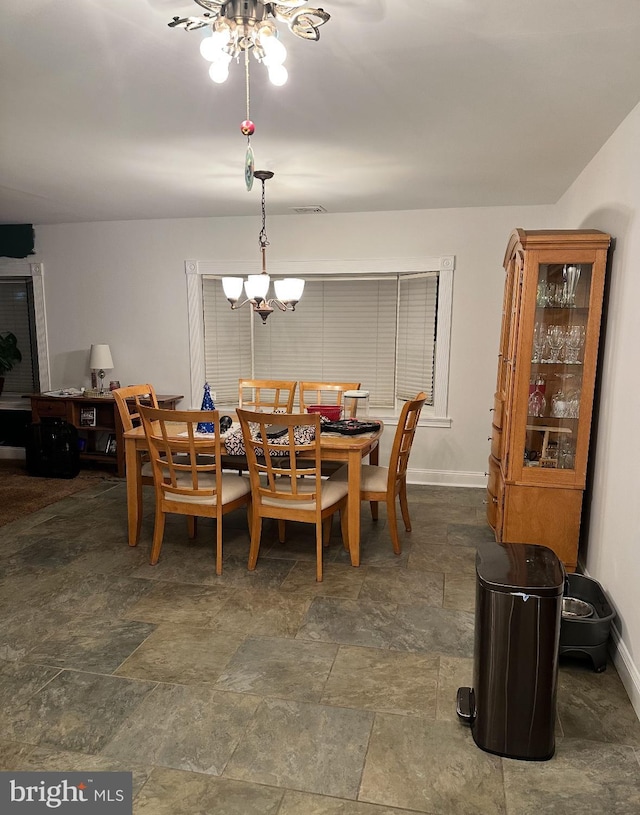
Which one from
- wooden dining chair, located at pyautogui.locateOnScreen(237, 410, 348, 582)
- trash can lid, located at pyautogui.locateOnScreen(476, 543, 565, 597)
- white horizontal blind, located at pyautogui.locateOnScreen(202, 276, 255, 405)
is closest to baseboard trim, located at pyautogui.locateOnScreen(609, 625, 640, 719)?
trash can lid, located at pyautogui.locateOnScreen(476, 543, 565, 597)

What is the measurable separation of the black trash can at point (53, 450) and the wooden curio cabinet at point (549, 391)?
12.9 ft

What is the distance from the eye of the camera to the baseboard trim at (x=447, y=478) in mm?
5027

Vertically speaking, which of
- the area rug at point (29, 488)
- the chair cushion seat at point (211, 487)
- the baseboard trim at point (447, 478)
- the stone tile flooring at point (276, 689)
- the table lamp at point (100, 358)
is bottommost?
the stone tile flooring at point (276, 689)

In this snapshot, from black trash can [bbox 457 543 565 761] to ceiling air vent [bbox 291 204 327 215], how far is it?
3.67m

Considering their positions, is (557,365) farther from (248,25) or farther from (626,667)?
(248,25)

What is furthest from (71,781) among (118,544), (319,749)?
(118,544)

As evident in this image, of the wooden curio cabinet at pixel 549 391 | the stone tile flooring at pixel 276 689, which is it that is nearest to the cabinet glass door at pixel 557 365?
the wooden curio cabinet at pixel 549 391

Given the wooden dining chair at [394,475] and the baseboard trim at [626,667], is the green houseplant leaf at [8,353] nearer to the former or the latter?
the wooden dining chair at [394,475]

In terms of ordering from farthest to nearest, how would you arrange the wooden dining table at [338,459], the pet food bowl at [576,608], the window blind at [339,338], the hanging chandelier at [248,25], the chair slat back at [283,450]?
1. the window blind at [339,338]
2. the wooden dining table at [338,459]
3. the chair slat back at [283,450]
4. the pet food bowl at [576,608]
5. the hanging chandelier at [248,25]

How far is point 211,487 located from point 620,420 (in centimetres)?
218

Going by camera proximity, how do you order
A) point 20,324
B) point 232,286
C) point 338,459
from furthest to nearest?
point 20,324
point 232,286
point 338,459

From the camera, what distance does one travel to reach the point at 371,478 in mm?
3568

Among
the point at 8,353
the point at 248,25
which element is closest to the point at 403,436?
the point at 248,25

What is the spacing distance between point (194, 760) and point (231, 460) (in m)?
2.20
